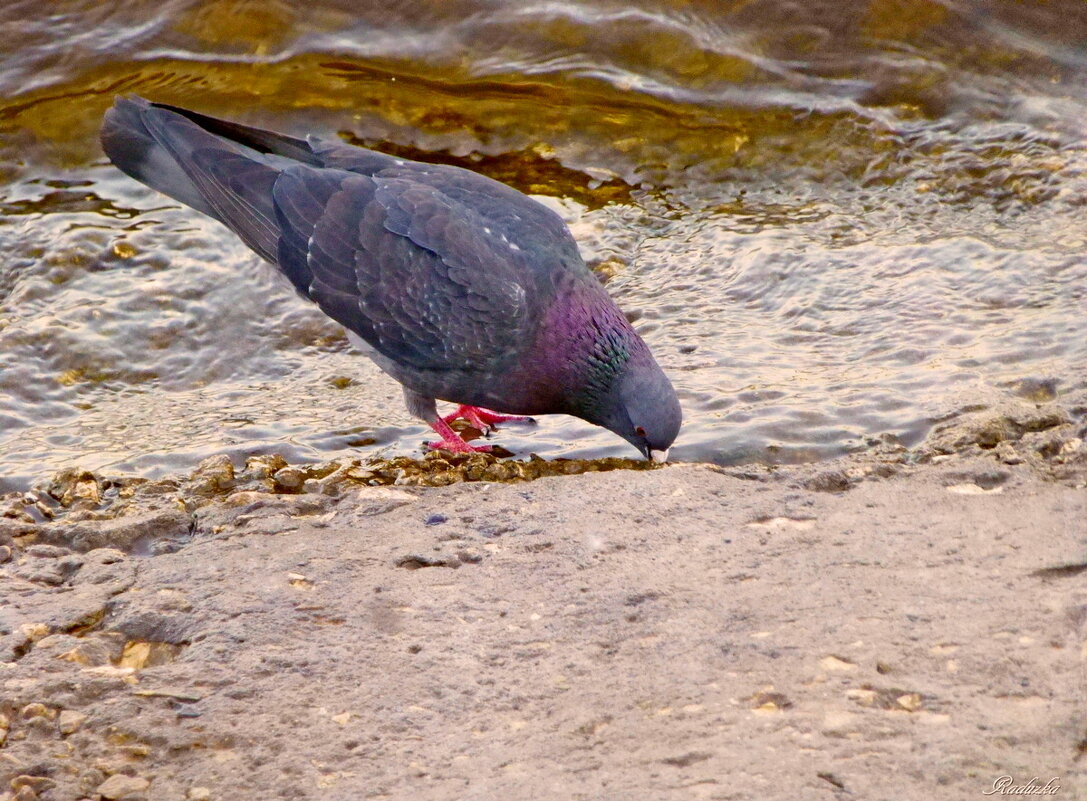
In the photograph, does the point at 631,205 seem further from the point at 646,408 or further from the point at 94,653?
the point at 94,653

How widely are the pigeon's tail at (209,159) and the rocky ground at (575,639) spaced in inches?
57.0

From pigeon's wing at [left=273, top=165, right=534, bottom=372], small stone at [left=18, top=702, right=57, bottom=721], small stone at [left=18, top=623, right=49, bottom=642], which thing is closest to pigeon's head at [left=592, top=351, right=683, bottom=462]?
pigeon's wing at [left=273, top=165, right=534, bottom=372]

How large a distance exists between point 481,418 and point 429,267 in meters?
0.82

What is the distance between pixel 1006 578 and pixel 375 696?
1.54 metres

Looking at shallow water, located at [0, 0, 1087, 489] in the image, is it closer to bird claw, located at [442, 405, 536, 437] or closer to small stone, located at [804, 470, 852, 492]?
bird claw, located at [442, 405, 536, 437]

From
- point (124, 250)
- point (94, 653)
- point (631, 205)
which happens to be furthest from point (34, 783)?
point (631, 205)

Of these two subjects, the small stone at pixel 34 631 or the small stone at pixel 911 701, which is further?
the small stone at pixel 34 631

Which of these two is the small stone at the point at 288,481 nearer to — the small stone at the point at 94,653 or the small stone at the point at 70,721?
the small stone at the point at 94,653

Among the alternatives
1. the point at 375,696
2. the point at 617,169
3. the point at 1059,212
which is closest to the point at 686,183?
the point at 617,169

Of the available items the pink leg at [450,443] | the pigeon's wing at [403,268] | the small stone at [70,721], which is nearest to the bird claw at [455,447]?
the pink leg at [450,443]

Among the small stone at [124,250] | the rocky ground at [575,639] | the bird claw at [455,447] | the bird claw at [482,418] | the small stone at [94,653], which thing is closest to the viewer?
the rocky ground at [575,639]

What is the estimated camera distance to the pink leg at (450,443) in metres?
4.54

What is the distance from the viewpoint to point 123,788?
239 centimetres

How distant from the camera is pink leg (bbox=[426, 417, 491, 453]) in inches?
179
